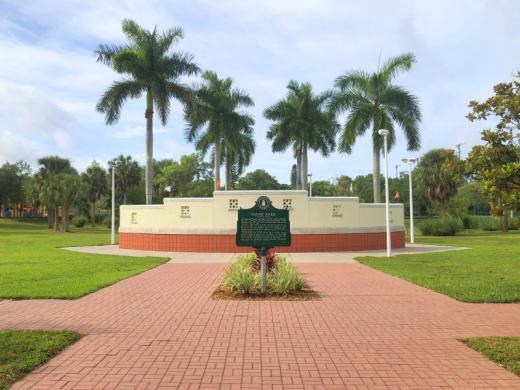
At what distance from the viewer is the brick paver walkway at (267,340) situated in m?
4.72

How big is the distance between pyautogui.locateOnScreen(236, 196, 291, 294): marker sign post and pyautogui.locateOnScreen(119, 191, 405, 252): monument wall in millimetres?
10795

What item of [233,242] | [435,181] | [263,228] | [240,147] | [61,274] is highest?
[240,147]

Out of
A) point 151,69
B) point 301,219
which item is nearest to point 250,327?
point 301,219

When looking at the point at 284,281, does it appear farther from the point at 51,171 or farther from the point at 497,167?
the point at 51,171

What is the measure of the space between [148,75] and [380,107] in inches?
527

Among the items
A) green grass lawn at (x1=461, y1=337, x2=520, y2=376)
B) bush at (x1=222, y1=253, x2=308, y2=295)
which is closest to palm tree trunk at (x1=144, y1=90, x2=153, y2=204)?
bush at (x1=222, y1=253, x2=308, y2=295)

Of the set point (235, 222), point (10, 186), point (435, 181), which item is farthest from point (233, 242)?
point (10, 186)

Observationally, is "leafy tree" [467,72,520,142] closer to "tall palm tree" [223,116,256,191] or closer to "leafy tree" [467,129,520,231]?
"leafy tree" [467,129,520,231]

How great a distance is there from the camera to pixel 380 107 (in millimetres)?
27656

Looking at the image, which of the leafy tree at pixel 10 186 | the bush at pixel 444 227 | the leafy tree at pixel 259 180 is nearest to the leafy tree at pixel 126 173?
the leafy tree at pixel 10 186

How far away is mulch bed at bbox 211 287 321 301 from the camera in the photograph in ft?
29.9

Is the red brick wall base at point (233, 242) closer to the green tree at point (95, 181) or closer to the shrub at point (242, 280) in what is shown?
the shrub at point (242, 280)

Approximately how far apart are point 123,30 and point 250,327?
23.6 m

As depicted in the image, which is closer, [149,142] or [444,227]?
[149,142]
